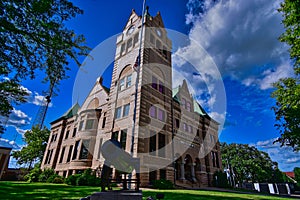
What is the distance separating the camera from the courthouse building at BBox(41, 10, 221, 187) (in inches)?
758

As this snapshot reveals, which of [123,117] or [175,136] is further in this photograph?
[175,136]

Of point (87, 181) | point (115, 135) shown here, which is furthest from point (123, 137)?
point (87, 181)

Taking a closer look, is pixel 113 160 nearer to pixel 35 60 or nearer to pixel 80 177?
pixel 35 60

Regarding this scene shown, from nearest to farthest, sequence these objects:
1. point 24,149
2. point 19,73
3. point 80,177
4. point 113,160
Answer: point 113,160 → point 19,73 → point 80,177 → point 24,149

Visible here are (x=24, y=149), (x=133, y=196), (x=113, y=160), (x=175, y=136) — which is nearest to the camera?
(x=133, y=196)

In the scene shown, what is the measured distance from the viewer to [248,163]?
52.1 meters

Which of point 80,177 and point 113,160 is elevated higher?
point 113,160

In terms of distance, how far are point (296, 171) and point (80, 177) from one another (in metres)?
42.1

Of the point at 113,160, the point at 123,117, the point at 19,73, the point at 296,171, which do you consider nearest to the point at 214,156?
the point at 296,171

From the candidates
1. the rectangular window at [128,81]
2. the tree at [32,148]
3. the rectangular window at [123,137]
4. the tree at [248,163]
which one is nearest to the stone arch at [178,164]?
the rectangular window at [123,137]

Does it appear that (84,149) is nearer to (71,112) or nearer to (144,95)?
(144,95)

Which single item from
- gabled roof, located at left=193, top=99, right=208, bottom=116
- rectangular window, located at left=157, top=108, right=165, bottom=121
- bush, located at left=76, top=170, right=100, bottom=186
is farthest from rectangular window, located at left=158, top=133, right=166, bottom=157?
gabled roof, located at left=193, top=99, right=208, bottom=116

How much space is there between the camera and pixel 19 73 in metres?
10.8

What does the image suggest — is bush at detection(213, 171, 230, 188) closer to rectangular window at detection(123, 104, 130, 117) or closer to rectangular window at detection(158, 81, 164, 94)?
rectangular window at detection(158, 81, 164, 94)
